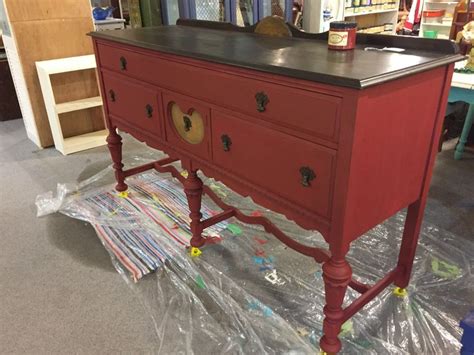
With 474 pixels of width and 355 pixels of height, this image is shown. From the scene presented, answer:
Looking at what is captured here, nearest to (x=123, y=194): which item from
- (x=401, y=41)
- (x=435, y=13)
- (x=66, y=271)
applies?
(x=66, y=271)

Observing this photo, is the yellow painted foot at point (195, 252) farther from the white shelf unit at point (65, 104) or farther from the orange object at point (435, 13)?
the orange object at point (435, 13)

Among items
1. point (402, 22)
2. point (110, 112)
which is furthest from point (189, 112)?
point (402, 22)

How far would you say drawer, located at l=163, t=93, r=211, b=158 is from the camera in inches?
56.9

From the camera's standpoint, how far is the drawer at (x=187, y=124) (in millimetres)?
1446

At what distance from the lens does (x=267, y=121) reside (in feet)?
3.85

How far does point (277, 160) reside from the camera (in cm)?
120

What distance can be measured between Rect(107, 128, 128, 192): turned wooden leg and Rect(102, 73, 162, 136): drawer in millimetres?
168

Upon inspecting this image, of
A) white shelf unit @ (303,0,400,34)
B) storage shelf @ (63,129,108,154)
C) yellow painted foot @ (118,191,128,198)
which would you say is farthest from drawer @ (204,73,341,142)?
white shelf unit @ (303,0,400,34)

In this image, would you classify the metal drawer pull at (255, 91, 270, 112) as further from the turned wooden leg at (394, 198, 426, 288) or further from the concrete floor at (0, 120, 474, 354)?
the concrete floor at (0, 120, 474, 354)

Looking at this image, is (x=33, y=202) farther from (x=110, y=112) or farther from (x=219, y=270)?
(x=219, y=270)

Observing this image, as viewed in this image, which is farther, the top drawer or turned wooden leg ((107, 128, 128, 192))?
turned wooden leg ((107, 128, 128, 192))

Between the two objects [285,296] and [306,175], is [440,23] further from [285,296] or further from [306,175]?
[306,175]

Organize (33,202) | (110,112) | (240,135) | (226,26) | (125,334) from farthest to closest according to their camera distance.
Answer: (33,202)
(110,112)
(226,26)
(125,334)
(240,135)

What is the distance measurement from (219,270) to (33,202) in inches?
48.8
